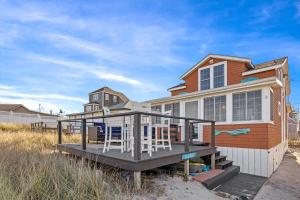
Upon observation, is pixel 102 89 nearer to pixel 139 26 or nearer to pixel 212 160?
pixel 139 26

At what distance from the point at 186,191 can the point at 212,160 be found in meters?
2.64

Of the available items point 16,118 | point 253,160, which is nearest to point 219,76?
point 253,160

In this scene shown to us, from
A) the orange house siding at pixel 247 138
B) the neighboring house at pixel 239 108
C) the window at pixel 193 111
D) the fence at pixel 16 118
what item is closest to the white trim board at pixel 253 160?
the neighboring house at pixel 239 108

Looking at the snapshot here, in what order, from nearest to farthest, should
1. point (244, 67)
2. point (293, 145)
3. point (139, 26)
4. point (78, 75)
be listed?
point (139, 26) → point (244, 67) → point (78, 75) → point (293, 145)

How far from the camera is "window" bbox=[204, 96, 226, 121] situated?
8.84 meters

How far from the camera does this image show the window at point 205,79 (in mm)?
11270

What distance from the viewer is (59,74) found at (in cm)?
1362

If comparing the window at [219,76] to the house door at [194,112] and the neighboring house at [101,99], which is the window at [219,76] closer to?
the house door at [194,112]

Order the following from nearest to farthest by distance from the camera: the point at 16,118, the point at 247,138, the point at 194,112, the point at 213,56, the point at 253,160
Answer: the point at 253,160
the point at 247,138
the point at 194,112
the point at 213,56
the point at 16,118

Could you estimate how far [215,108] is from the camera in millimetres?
9102

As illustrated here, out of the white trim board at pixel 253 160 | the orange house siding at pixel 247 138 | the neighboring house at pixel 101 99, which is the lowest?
the white trim board at pixel 253 160

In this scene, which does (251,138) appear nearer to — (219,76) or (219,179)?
(219,179)

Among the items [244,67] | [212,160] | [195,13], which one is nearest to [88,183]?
[212,160]

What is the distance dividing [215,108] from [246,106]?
4.59ft
